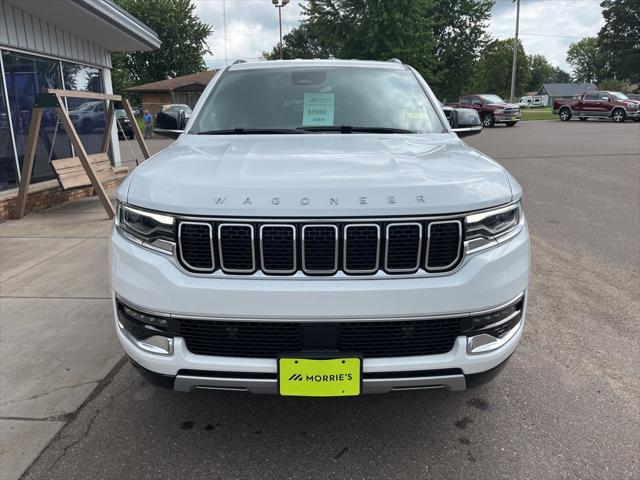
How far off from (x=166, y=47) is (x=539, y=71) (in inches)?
4665

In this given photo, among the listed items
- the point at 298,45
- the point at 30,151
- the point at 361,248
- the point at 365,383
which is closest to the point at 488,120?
the point at 30,151

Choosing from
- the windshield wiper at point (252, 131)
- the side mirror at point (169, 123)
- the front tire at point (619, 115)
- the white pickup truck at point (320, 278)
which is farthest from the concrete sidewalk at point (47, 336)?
the front tire at point (619, 115)

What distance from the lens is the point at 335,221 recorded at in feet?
6.89

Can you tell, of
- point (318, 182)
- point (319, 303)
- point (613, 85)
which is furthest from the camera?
point (613, 85)

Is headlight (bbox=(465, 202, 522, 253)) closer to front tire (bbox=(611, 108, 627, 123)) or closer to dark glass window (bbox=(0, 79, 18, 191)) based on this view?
dark glass window (bbox=(0, 79, 18, 191))

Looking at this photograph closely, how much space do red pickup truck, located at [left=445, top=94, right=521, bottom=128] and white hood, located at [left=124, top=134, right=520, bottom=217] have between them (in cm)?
2759

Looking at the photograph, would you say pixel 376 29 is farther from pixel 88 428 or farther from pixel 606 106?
pixel 88 428

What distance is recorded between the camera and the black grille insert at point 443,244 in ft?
7.06

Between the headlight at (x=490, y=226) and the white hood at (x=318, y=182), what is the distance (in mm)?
53

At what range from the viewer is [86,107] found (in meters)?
10.2

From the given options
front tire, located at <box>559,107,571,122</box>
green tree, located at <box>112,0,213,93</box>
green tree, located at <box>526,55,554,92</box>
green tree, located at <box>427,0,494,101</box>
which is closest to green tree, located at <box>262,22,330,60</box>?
green tree, located at <box>112,0,213,93</box>

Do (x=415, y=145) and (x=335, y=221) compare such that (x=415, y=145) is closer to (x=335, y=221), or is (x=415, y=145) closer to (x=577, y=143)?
(x=335, y=221)

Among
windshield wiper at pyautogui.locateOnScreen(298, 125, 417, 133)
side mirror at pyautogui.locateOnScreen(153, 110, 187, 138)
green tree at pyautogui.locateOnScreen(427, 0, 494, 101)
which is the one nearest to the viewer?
windshield wiper at pyautogui.locateOnScreen(298, 125, 417, 133)

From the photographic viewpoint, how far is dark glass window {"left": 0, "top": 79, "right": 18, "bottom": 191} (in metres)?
7.66
